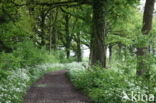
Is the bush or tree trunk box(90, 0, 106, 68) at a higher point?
tree trunk box(90, 0, 106, 68)

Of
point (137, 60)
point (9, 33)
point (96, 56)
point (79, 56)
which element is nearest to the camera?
point (137, 60)

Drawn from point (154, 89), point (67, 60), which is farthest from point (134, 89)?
point (67, 60)

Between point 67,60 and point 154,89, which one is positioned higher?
point 154,89

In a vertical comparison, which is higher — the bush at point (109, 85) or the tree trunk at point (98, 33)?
the tree trunk at point (98, 33)

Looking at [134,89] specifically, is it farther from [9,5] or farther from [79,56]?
[79,56]

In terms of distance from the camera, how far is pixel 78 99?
359 inches

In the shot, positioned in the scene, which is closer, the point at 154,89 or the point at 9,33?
the point at 154,89

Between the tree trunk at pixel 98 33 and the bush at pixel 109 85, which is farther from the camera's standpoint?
the tree trunk at pixel 98 33

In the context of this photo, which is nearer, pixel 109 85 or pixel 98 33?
pixel 109 85

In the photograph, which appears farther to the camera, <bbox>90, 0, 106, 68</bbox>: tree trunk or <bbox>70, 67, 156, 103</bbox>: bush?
<bbox>90, 0, 106, 68</bbox>: tree trunk

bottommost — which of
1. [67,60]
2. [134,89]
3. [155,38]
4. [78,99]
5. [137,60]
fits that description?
[67,60]

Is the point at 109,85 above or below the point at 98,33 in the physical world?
below

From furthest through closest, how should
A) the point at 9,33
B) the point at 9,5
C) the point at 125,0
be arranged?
the point at 9,33 < the point at 9,5 < the point at 125,0

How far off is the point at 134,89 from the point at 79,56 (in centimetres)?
2894
